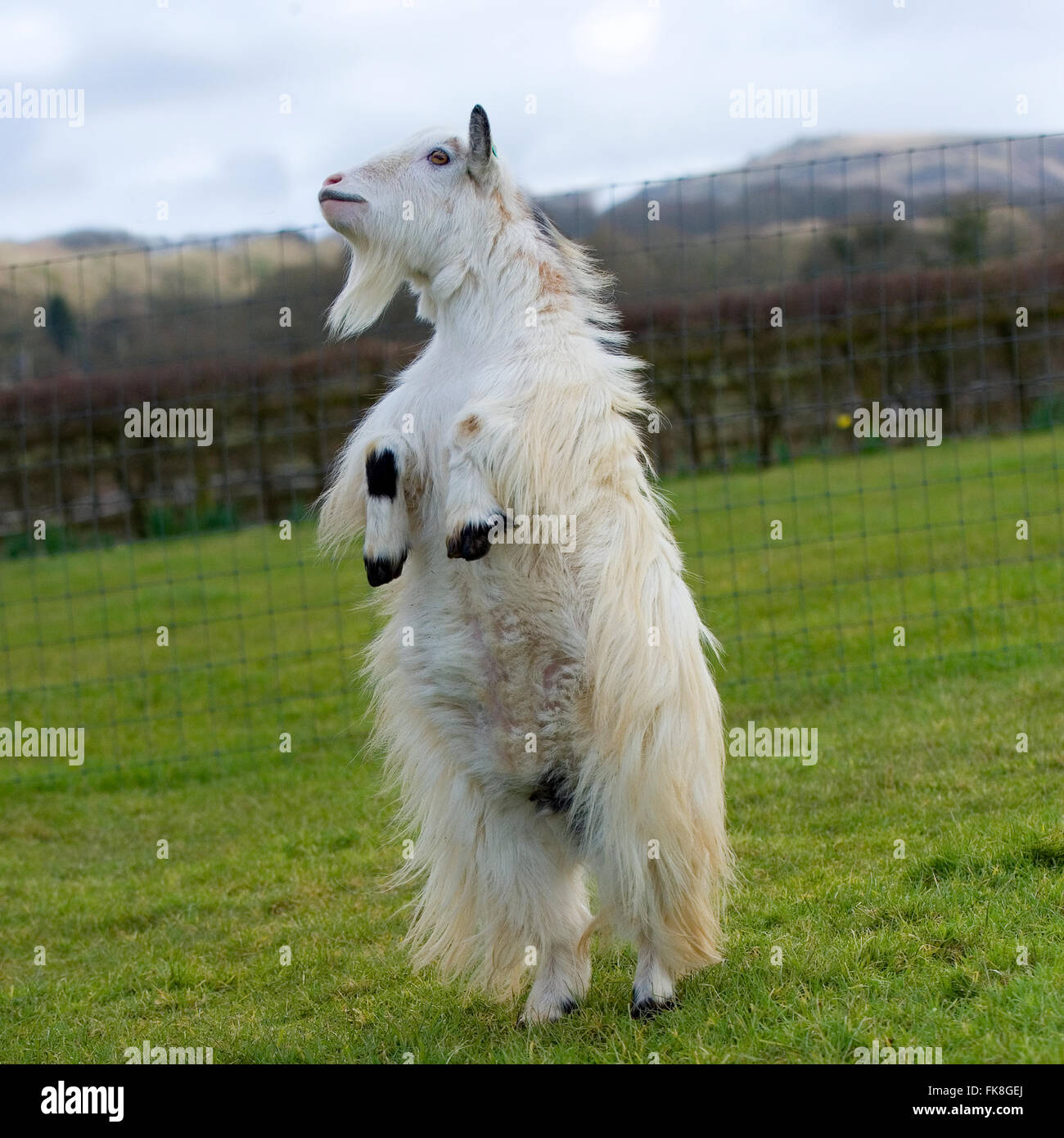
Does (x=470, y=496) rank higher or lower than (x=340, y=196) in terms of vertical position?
lower

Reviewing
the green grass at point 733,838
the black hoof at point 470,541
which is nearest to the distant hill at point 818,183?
the green grass at point 733,838

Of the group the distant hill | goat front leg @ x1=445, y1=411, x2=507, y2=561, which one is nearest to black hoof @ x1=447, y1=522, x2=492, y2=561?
goat front leg @ x1=445, y1=411, x2=507, y2=561

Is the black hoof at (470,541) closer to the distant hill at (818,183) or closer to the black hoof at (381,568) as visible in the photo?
the black hoof at (381,568)

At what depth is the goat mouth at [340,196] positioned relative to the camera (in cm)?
377

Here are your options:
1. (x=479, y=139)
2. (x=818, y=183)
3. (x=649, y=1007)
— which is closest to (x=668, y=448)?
(x=818, y=183)

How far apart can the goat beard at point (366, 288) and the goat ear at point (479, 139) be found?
0.38 metres

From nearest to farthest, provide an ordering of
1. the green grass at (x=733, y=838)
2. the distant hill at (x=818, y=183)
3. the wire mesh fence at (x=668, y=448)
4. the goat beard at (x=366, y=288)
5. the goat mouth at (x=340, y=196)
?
1. the green grass at (x=733, y=838)
2. the goat mouth at (x=340, y=196)
3. the goat beard at (x=366, y=288)
4. the distant hill at (x=818, y=183)
5. the wire mesh fence at (x=668, y=448)

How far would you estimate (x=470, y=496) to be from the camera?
355 cm

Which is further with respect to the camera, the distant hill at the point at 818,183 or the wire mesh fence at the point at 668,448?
the wire mesh fence at the point at 668,448

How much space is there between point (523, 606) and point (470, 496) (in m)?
0.36

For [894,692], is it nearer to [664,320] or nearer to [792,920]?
[792,920]

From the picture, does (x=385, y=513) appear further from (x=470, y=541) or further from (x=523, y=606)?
(x=523, y=606)
